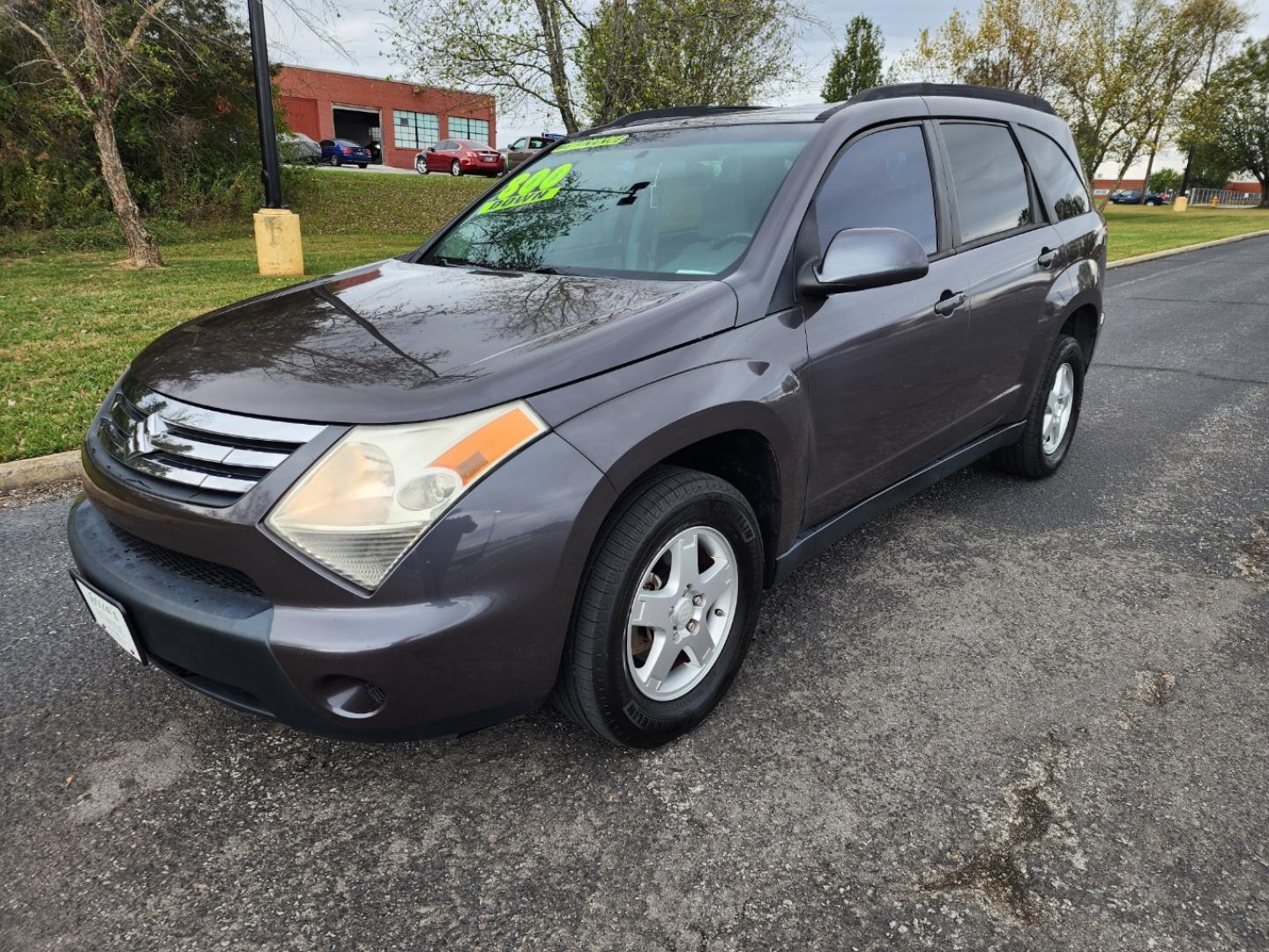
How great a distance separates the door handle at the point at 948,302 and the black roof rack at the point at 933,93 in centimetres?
74

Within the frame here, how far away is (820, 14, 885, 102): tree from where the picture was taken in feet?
142

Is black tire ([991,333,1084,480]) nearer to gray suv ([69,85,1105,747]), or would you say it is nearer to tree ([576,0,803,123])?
gray suv ([69,85,1105,747])

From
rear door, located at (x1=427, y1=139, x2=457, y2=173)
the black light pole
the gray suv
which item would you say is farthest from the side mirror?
rear door, located at (x1=427, y1=139, x2=457, y2=173)

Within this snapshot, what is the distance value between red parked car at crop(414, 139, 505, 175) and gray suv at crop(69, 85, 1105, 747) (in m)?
29.9

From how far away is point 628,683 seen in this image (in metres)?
2.22

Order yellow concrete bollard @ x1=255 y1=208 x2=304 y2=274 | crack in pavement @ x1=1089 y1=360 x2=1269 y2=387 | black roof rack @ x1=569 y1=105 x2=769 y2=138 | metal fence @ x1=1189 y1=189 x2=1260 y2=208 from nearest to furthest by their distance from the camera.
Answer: black roof rack @ x1=569 y1=105 x2=769 y2=138
crack in pavement @ x1=1089 y1=360 x2=1269 y2=387
yellow concrete bollard @ x1=255 y1=208 x2=304 y2=274
metal fence @ x1=1189 y1=189 x2=1260 y2=208

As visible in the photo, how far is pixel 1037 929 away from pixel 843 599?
5.01 feet

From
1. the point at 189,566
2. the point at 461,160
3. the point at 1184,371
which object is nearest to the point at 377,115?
the point at 461,160

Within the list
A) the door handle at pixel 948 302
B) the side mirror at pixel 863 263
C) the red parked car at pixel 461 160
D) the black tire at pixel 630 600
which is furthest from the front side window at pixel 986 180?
the red parked car at pixel 461 160

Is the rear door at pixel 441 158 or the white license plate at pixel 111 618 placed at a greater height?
the rear door at pixel 441 158

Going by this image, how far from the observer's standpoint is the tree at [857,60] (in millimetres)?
43219

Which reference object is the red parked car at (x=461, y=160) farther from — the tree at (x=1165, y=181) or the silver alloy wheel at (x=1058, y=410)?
the tree at (x=1165, y=181)

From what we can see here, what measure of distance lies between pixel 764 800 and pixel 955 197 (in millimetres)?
2379

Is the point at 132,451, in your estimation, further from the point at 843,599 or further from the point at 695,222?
the point at 843,599
